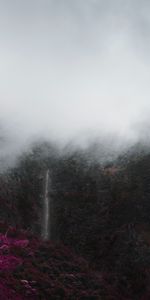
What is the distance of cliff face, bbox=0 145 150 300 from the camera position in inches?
1513

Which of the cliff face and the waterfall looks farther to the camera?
the waterfall

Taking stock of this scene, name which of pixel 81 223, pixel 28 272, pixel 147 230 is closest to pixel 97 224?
pixel 81 223

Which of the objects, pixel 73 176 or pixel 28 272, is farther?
pixel 73 176

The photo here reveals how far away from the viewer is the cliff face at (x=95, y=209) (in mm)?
38438

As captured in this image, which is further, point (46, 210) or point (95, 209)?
point (46, 210)

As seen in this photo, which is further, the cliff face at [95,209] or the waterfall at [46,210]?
the waterfall at [46,210]

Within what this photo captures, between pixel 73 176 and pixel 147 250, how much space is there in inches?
615

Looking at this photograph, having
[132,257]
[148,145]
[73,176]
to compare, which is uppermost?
[148,145]

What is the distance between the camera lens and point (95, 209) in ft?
151

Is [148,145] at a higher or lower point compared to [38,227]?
higher

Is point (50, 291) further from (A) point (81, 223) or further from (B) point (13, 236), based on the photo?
(A) point (81, 223)

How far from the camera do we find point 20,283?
31.0m

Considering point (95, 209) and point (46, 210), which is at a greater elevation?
point (46, 210)

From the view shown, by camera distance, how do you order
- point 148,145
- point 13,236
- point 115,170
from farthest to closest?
point 148,145, point 115,170, point 13,236
